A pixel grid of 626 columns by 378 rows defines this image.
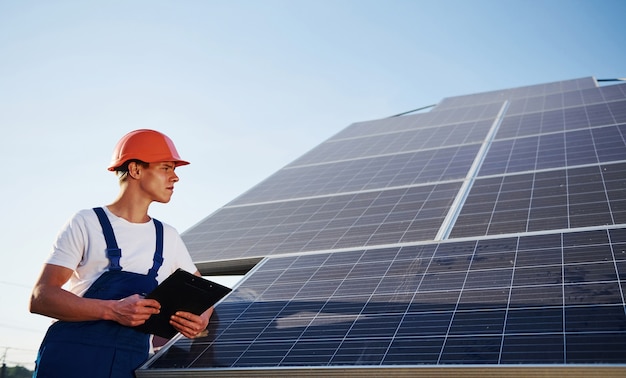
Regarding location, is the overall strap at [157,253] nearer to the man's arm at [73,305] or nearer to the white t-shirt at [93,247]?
the white t-shirt at [93,247]

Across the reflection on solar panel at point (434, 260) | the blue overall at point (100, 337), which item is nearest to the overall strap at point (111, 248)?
the blue overall at point (100, 337)

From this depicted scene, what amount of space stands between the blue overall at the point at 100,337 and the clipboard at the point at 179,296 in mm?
167

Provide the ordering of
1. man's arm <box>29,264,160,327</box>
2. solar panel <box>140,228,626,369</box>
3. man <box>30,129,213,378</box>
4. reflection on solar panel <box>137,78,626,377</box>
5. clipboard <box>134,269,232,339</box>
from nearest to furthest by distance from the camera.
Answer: man's arm <box>29,264,160,327</box> → man <box>30,129,213,378</box> → clipboard <box>134,269,232,339</box> → solar panel <box>140,228,626,369</box> → reflection on solar panel <box>137,78,626,377</box>

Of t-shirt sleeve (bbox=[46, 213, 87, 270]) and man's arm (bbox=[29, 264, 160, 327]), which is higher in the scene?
t-shirt sleeve (bbox=[46, 213, 87, 270])

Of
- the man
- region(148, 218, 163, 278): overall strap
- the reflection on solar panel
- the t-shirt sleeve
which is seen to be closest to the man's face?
the man

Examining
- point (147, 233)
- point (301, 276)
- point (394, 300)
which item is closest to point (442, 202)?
point (301, 276)

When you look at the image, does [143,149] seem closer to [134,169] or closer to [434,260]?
[134,169]

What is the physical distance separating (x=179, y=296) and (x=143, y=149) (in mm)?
→ 1030

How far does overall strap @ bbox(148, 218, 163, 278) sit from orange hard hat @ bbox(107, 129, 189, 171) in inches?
18.4

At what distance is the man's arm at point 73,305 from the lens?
4.16 metres

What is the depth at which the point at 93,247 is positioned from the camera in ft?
14.6

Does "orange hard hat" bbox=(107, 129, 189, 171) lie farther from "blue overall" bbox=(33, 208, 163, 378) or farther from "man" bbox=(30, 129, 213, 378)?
"blue overall" bbox=(33, 208, 163, 378)

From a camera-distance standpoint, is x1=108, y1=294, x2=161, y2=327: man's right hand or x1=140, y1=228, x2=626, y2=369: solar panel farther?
x1=140, y1=228, x2=626, y2=369: solar panel

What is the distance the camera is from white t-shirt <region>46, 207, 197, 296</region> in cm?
434
